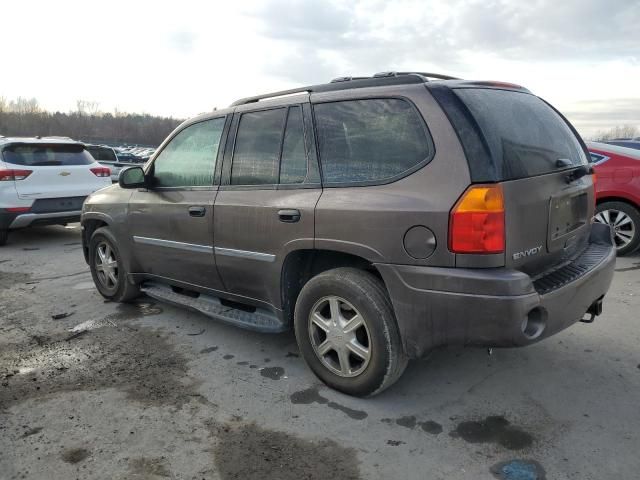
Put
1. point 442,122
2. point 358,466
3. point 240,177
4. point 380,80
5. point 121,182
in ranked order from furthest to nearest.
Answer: point 121,182
point 240,177
point 380,80
point 442,122
point 358,466

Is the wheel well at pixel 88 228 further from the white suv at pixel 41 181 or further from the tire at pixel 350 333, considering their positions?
the white suv at pixel 41 181

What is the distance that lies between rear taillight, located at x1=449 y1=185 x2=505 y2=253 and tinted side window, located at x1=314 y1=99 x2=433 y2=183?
0.35 meters

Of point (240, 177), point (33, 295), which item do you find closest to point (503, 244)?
point (240, 177)

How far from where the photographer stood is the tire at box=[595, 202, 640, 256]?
6375 mm

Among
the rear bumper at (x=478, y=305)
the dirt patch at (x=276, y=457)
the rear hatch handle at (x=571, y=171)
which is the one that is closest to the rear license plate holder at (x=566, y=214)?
the rear hatch handle at (x=571, y=171)

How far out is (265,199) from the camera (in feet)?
11.2

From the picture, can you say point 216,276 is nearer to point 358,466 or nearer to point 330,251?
point 330,251

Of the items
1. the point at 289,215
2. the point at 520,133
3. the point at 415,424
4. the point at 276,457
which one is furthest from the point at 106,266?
the point at 520,133

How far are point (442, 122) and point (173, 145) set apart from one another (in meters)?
2.57

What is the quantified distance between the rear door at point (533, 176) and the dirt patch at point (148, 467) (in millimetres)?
2002

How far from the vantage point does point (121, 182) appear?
436 centimetres

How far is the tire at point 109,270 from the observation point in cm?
492

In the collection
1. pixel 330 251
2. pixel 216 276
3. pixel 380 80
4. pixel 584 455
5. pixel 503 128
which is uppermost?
Result: pixel 380 80

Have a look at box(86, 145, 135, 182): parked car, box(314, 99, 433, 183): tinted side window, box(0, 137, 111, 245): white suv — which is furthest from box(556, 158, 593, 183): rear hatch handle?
box(86, 145, 135, 182): parked car
